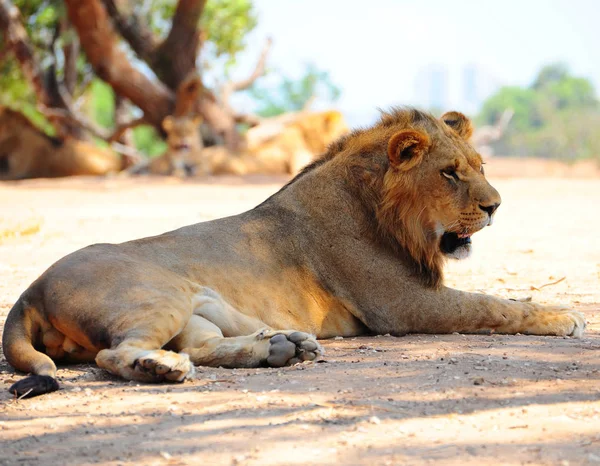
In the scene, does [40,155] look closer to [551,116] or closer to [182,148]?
[182,148]

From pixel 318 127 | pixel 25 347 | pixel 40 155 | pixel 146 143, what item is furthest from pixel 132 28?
pixel 146 143

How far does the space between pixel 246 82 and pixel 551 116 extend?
32815mm

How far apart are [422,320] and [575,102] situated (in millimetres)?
61448

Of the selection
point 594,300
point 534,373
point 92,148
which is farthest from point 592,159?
point 534,373

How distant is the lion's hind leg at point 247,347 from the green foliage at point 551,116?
1287 inches

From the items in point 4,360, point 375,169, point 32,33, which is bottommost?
point 4,360

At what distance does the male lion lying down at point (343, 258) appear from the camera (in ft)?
13.2

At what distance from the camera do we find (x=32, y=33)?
2406cm

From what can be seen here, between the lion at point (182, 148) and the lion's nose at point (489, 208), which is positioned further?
the lion at point (182, 148)

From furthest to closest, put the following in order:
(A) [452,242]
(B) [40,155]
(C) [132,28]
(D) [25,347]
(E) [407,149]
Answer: (B) [40,155], (C) [132,28], (A) [452,242], (E) [407,149], (D) [25,347]

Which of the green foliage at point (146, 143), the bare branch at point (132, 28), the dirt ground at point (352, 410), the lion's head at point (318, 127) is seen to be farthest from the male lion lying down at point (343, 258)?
the green foliage at point (146, 143)

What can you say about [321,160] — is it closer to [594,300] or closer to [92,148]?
[594,300]

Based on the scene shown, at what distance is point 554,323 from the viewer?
457cm

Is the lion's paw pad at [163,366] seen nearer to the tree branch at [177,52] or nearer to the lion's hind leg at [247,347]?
the lion's hind leg at [247,347]
